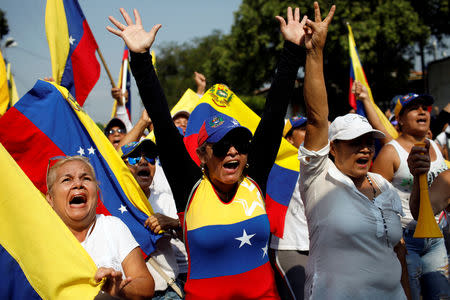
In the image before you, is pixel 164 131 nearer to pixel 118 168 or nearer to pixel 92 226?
pixel 92 226

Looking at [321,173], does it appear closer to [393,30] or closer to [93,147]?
[93,147]

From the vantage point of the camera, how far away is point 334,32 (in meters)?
16.5

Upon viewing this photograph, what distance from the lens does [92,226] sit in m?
2.42

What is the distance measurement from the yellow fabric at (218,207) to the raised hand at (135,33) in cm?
88

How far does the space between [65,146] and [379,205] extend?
2.37 m

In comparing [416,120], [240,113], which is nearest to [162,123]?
[240,113]

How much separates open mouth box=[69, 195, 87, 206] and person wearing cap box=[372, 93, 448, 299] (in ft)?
8.16

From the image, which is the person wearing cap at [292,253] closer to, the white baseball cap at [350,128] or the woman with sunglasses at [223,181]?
the woman with sunglasses at [223,181]

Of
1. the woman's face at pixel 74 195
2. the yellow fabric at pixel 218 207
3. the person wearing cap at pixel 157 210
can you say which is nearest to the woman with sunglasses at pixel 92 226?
the woman's face at pixel 74 195

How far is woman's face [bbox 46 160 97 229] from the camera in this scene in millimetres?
2371

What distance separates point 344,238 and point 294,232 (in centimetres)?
132

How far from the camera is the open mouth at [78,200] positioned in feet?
7.99

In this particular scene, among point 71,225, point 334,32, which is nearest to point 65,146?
point 71,225

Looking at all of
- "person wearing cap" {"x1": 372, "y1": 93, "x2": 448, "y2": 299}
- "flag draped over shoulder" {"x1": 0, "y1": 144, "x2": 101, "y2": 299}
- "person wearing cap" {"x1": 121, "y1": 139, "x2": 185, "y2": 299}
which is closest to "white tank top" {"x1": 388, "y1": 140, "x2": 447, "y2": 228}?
"person wearing cap" {"x1": 372, "y1": 93, "x2": 448, "y2": 299}
